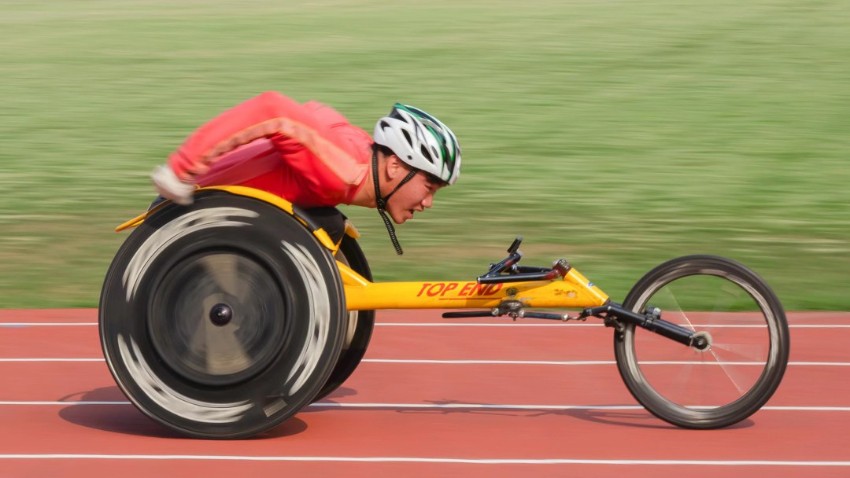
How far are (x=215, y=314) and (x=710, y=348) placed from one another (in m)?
2.24

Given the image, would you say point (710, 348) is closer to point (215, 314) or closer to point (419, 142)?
point (419, 142)

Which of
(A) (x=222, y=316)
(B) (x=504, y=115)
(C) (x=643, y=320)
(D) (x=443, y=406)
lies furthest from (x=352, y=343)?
(B) (x=504, y=115)

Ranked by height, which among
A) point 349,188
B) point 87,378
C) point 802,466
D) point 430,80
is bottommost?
point 802,466

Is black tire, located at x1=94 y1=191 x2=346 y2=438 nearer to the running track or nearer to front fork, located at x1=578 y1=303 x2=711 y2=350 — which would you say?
the running track

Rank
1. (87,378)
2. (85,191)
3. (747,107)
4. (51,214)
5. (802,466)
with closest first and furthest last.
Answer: (802,466) → (87,378) → (51,214) → (85,191) → (747,107)

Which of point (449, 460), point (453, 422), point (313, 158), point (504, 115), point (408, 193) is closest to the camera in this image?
point (449, 460)

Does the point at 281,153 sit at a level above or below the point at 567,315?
above

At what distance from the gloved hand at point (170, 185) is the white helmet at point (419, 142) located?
912mm

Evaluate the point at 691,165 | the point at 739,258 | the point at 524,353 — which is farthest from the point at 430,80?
the point at 524,353

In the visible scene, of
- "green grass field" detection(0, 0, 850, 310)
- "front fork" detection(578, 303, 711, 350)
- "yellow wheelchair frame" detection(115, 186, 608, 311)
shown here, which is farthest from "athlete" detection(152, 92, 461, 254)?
"green grass field" detection(0, 0, 850, 310)

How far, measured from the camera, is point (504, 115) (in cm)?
1730

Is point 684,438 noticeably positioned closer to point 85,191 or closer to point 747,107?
point 85,191

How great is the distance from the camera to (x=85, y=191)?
1336 centimetres

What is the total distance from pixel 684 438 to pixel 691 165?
8.44 metres
